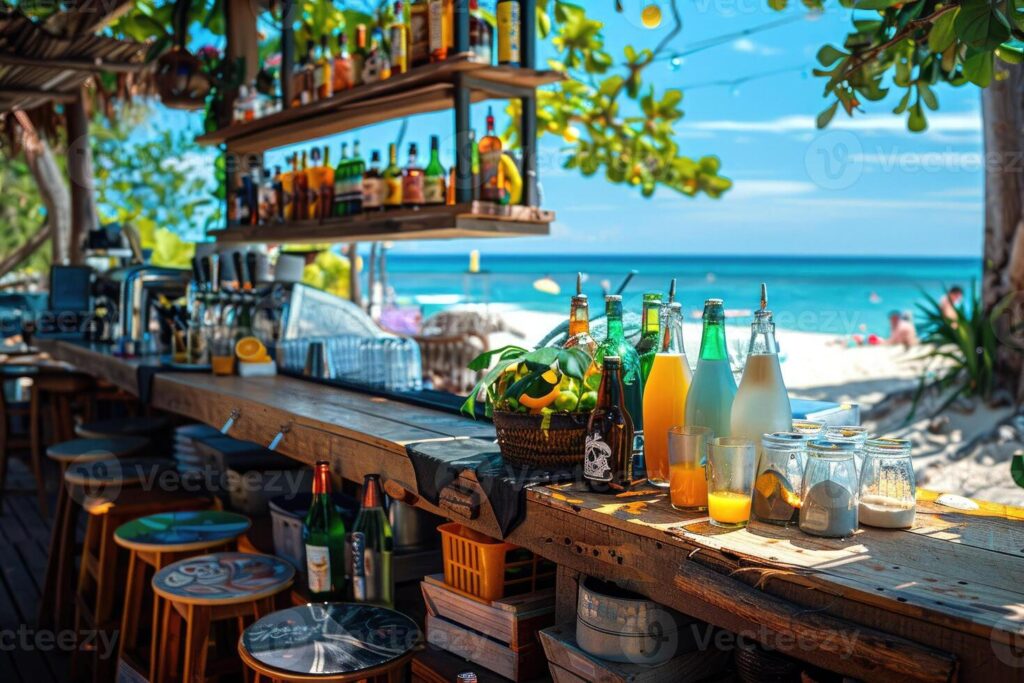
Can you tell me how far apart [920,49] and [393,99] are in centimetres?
185

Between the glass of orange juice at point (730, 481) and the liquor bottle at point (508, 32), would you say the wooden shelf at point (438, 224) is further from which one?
the glass of orange juice at point (730, 481)

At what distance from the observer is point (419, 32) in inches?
123

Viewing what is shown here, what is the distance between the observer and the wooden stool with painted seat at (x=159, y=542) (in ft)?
8.30

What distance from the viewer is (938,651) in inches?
40.8

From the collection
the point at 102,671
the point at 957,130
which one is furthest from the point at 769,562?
the point at 957,130

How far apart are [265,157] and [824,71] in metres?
3.31

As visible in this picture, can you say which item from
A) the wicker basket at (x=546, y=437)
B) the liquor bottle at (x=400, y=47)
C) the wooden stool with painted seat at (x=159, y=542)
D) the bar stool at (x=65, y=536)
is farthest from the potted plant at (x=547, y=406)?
the bar stool at (x=65, y=536)

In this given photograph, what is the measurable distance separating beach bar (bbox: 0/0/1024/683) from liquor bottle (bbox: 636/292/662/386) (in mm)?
15

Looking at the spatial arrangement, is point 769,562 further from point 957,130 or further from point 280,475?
point 957,130

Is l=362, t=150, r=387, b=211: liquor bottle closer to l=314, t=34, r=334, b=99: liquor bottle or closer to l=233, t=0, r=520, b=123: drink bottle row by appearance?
l=233, t=0, r=520, b=123: drink bottle row

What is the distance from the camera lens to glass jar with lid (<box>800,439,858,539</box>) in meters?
1.32

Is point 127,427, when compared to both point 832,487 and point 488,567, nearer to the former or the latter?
point 488,567

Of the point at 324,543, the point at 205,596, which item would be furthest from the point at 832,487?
the point at 205,596

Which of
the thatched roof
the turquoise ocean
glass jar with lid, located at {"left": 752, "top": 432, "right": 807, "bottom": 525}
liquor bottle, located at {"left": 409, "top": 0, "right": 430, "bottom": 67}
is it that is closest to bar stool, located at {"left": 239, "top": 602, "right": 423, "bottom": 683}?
glass jar with lid, located at {"left": 752, "top": 432, "right": 807, "bottom": 525}
